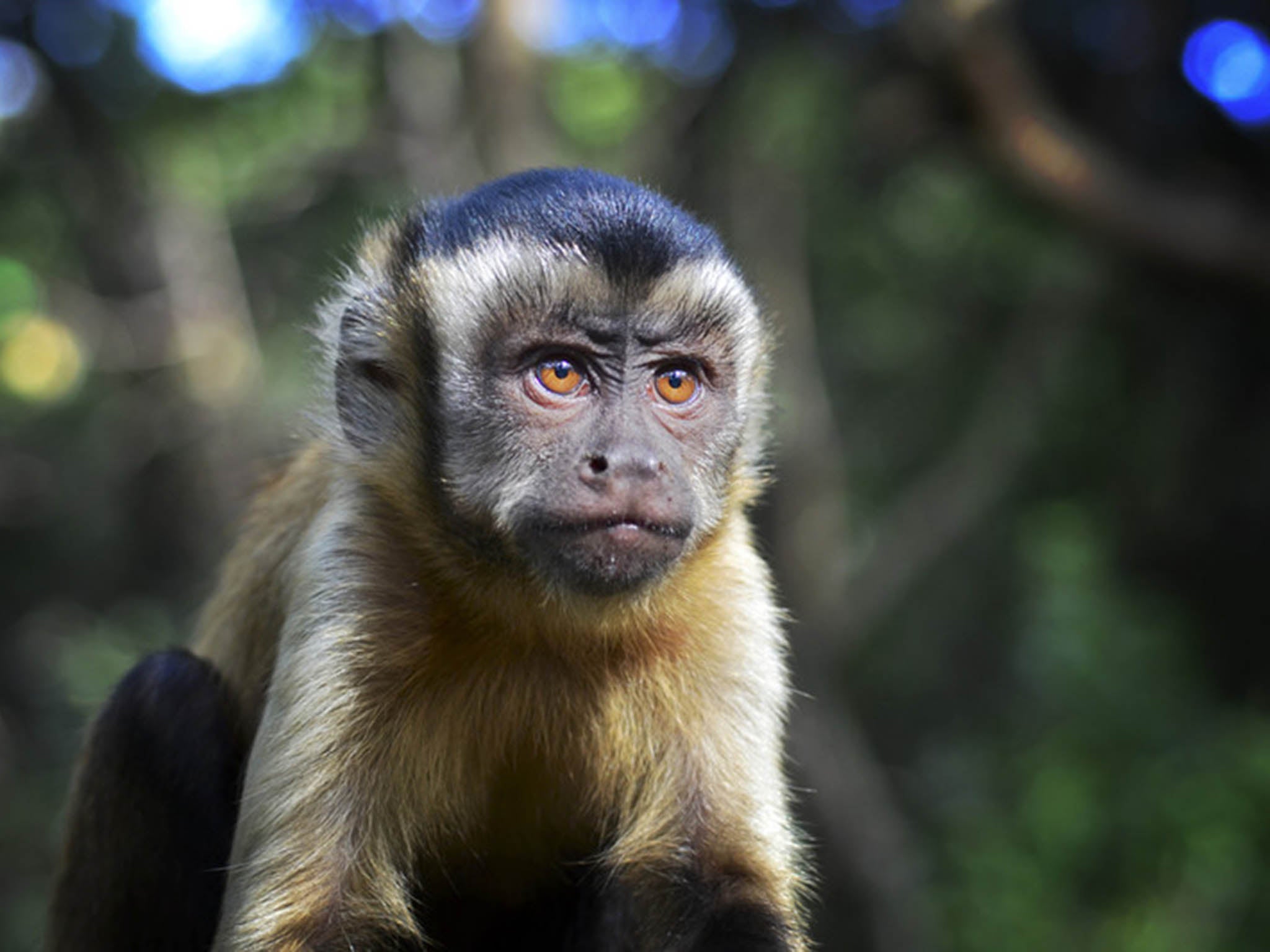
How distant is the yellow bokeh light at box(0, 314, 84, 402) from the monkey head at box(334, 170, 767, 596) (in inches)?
239

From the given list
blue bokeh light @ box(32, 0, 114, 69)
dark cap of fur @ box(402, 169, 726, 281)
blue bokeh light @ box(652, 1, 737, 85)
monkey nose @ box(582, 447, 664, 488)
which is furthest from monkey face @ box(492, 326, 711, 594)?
blue bokeh light @ box(32, 0, 114, 69)

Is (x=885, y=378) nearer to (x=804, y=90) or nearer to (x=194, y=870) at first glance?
(x=804, y=90)

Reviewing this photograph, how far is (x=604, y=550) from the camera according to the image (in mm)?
4094

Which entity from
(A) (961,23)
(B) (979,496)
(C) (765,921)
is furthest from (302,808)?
(B) (979,496)

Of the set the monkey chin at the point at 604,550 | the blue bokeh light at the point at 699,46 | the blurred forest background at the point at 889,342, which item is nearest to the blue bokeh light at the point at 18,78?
the blurred forest background at the point at 889,342

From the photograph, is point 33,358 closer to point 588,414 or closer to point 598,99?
point 588,414

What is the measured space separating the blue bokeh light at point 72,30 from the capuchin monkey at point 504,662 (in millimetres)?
10211

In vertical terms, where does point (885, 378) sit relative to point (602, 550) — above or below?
above

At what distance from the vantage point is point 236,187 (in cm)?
1642

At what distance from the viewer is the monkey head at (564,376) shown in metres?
4.14

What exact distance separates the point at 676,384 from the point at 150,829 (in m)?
2.37

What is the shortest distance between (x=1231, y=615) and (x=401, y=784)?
1086 centimetres

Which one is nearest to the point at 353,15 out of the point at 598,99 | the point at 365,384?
the point at 598,99

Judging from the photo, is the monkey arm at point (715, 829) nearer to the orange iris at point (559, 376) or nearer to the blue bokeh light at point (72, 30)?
the orange iris at point (559, 376)
